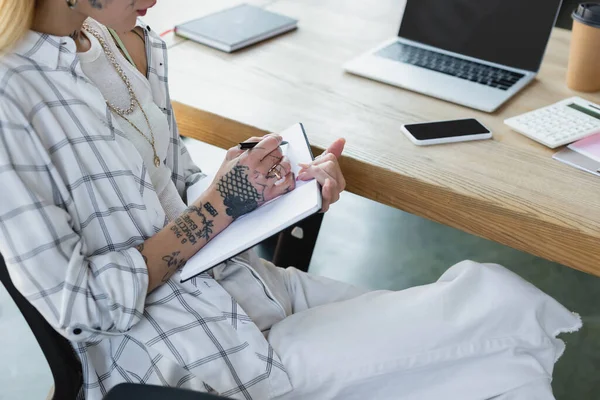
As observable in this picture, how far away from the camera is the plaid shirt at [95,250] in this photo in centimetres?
79

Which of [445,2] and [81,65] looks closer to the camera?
[81,65]

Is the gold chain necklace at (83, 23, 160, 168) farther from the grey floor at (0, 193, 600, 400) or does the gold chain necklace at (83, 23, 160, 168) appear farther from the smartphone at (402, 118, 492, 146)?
the grey floor at (0, 193, 600, 400)

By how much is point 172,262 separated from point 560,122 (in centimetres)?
74

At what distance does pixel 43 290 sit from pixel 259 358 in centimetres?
31

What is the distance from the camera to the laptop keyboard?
1.34 m

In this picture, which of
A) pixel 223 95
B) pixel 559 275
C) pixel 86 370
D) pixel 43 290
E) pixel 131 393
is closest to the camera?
pixel 131 393

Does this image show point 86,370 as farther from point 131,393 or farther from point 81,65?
point 81,65

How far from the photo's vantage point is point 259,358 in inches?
36.2

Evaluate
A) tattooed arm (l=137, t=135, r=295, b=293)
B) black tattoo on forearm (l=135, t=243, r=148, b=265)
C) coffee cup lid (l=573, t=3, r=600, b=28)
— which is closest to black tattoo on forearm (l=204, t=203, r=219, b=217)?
tattooed arm (l=137, t=135, r=295, b=293)

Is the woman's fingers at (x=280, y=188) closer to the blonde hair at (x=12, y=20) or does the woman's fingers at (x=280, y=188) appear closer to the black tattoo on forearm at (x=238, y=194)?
the black tattoo on forearm at (x=238, y=194)

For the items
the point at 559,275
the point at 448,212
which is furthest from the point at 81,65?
the point at 559,275

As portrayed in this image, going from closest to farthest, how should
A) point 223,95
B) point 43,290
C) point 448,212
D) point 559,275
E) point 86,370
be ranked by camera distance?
point 43,290
point 86,370
point 448,212
point 223,95
point 559,275

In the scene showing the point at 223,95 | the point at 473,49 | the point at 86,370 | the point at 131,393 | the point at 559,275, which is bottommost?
the point at 559,275

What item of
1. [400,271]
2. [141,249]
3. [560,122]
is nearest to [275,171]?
[141,249]
